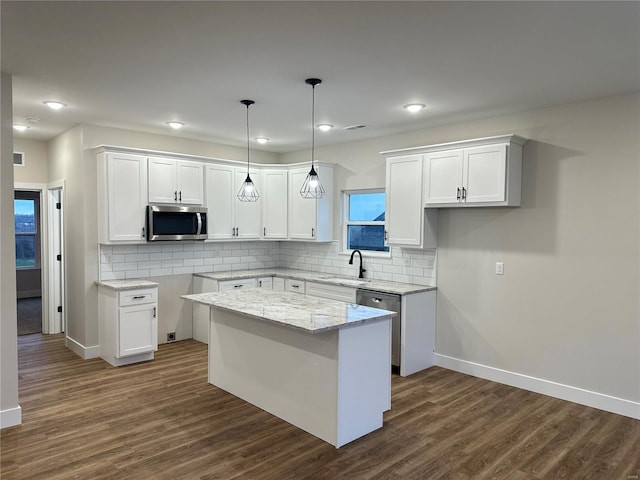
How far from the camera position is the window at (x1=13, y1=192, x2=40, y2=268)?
911cm

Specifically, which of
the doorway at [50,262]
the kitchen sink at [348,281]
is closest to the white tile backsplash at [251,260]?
the kitchen sink at [348,281]

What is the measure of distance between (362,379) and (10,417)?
273cm

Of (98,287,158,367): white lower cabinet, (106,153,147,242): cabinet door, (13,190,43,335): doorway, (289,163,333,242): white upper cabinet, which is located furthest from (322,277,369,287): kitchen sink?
(13,190,43,335): doorway

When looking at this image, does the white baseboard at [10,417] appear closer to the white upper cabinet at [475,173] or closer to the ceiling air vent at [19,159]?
the ceiling air vent at [19,159]

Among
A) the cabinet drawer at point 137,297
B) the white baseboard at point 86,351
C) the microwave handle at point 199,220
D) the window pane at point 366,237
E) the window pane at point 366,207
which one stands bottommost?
the white baseboard at point 86,351

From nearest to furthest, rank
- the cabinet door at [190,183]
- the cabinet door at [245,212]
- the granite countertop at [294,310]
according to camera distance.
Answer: the granite countertop at [294,310] < the cabinet door at [190,183] < the cabinet door at [245,212]

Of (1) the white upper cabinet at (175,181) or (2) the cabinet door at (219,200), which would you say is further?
(2) the cabinet door at (219,200)

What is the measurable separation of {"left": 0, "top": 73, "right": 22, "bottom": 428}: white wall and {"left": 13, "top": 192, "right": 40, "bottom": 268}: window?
6806mm

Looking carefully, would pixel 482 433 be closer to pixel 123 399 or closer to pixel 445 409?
pixel 445 409

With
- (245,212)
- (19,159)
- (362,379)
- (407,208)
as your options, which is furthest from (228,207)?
(362,379)

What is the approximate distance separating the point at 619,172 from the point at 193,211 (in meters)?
4.52

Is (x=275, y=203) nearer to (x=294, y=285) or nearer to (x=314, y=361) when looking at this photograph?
(x=294, y=285)

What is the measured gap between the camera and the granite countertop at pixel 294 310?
120 inches

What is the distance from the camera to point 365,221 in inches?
232
